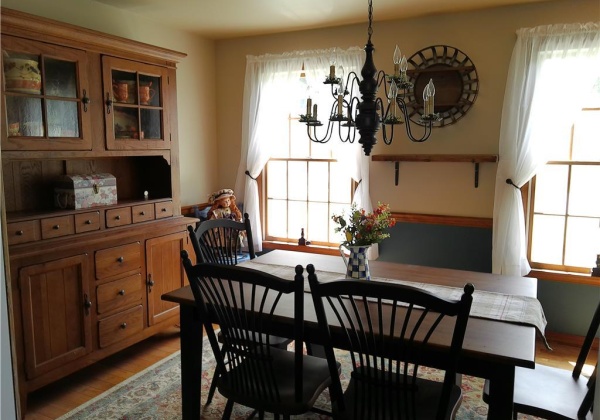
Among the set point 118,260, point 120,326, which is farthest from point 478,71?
point 120,326

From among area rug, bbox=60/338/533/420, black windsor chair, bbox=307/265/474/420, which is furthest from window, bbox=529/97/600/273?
black windsor chair, bbox=307/265/474/420

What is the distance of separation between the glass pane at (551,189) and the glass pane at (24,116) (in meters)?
3.33

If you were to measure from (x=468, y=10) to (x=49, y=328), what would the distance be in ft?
11.5

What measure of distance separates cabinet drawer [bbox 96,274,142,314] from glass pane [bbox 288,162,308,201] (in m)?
1.68

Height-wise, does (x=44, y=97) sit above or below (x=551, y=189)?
above

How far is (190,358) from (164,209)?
1533 millimetres

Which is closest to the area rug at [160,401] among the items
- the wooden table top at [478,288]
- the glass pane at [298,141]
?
the wooden table top at [478,288]

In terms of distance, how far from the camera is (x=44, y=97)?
2656mm

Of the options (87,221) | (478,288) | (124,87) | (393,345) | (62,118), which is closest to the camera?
(393,345)

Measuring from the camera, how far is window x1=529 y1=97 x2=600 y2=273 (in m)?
3.32

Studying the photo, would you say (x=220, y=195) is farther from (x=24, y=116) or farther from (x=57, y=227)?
(x=24, y=116)

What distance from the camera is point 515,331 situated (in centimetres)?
175

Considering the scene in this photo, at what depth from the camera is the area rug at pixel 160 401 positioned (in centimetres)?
254

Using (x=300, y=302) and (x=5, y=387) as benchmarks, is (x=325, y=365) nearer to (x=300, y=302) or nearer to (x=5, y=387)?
(x=300, y=302)
